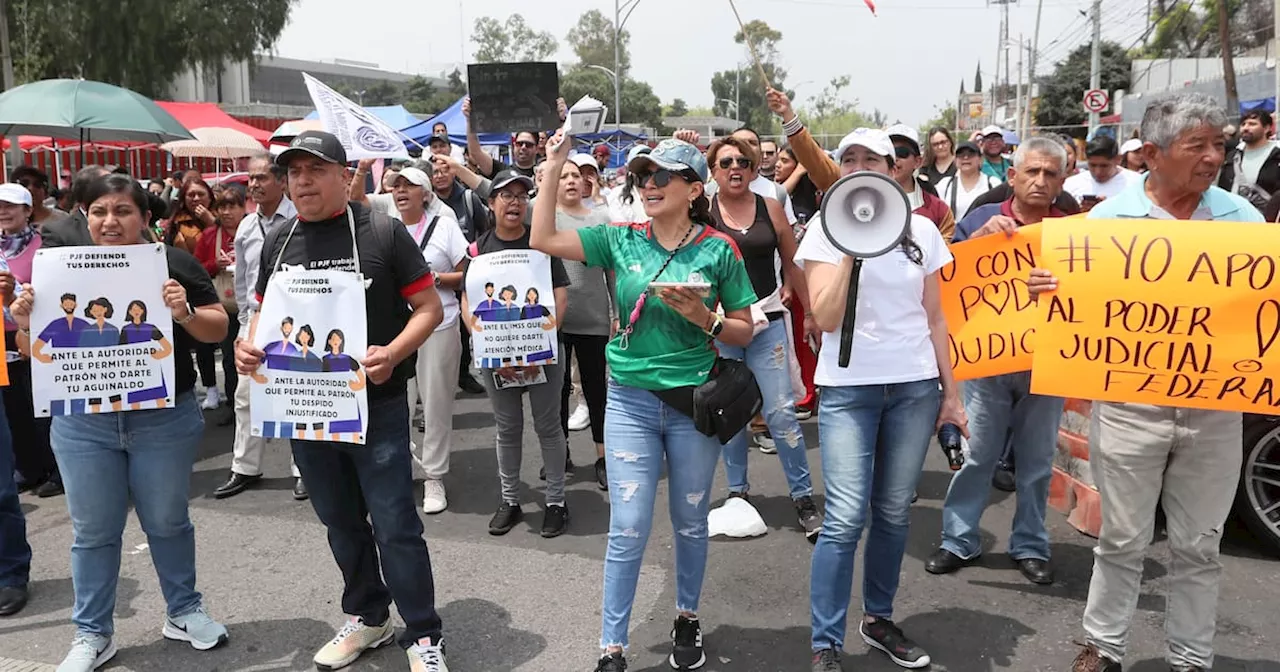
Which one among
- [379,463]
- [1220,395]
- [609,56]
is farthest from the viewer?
[609,56]

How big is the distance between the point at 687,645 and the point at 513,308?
231 cm

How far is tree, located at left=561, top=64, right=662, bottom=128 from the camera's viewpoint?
9336 cm

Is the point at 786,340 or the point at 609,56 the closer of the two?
the point at 786,340

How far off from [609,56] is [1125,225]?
4426 inches

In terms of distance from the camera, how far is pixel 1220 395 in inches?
127

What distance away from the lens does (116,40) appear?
94.6 feet

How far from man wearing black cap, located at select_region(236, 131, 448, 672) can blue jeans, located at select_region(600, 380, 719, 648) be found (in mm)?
748

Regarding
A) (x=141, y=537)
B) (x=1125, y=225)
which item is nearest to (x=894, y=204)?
(x=1125, y=225)

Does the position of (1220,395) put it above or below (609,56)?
below

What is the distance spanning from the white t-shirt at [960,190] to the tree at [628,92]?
272 feet

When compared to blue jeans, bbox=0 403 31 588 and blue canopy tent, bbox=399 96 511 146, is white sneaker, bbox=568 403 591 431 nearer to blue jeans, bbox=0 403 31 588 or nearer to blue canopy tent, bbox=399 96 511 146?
blue jeans, bbox=0 403 31 588

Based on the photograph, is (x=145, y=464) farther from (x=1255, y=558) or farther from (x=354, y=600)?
(x=1255, y=558)

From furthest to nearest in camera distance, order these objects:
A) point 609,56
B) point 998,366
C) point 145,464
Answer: point 609,56, point 998,366, point 145,464

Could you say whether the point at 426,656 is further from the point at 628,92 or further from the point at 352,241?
the point at 628,92
